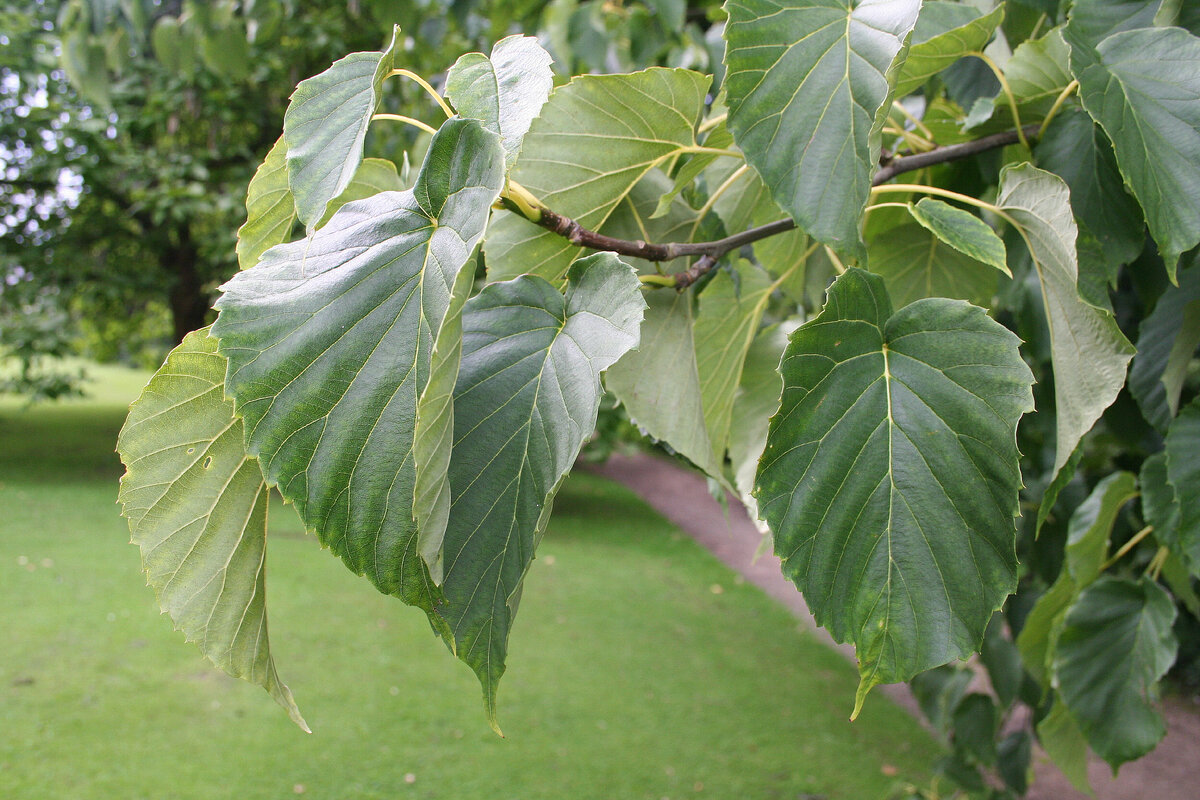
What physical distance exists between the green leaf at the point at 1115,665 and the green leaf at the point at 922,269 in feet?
1.39

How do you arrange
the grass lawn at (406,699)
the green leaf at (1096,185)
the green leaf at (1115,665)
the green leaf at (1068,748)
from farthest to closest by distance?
the grass lawn at (406,699) → the green leaf at (1068,748) → the green leaf at (1115,665) → the green leaf at (1096,185)

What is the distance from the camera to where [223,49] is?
225 centimetres

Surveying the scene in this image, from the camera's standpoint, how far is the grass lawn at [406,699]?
2.72 meters

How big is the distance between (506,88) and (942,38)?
0.30m

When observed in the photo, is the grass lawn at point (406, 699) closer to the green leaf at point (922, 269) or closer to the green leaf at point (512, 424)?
the green leaf at point (922, 269)

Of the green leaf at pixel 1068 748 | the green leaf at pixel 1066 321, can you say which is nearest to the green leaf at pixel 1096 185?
the green leaf at pixel 1066 321

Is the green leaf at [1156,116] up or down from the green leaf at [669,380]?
up

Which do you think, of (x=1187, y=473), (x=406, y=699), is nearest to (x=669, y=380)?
(x=1187, y=473)

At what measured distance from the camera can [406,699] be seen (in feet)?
10.7

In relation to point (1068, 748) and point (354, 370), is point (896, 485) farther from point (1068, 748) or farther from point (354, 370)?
point (1068, 748)

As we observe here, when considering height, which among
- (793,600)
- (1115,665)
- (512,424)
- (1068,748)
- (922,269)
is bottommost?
(793,600)

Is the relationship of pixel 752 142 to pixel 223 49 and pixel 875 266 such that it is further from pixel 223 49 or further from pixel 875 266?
pixel 223 49

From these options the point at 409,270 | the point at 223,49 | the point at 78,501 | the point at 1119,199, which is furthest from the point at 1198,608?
the point at 78,501

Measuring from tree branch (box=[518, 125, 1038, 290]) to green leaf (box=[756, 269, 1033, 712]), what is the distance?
0.39ft
